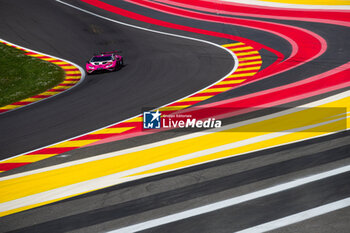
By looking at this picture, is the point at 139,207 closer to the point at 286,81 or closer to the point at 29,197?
the point at 29,197

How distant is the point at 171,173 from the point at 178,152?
1526mm

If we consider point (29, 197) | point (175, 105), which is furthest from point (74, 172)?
point (175, 105)

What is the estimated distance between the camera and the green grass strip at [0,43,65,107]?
2036cm

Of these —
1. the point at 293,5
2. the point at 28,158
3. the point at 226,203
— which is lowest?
the point at 28,158

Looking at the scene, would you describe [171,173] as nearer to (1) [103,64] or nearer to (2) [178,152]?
(2) [178,152]

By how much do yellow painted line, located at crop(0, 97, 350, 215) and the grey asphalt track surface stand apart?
2.04ft

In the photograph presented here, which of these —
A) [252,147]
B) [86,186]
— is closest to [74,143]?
[86,186]

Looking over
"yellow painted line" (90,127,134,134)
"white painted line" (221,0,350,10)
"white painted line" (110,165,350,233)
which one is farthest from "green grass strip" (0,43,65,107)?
"white painted line" (221,0,350,10)

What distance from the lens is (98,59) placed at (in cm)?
2281

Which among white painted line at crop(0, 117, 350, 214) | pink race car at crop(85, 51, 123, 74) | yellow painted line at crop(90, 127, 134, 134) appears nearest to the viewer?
white painted line at crop(0, 117, 350, 214)

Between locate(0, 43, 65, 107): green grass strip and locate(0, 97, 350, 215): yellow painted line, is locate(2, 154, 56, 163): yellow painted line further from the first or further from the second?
locate(0, 43, 65, 107): green grass strip

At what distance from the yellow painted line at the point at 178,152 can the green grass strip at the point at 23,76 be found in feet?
32.4

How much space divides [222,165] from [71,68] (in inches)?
648

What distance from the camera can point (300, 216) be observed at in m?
6.82
